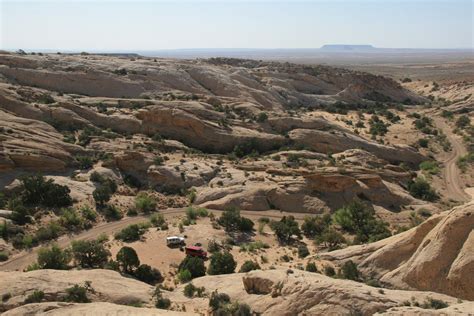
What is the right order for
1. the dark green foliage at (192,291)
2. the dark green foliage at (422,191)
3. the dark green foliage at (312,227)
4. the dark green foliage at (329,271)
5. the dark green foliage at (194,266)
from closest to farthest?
the dark green foliage at (192,291) → the dark green foliage at (329,271) → the dark green foliage at (194,266) → the dark green foliage at (312,227) → the dark green foliage at (422,191)

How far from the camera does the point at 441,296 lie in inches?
772

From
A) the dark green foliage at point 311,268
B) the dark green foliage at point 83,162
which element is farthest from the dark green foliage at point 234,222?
the dark green foliage at point 83,162

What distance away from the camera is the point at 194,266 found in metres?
28.4

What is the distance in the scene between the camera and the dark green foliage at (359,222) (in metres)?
35.7

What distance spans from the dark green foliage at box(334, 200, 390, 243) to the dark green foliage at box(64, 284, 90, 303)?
20.6 metres

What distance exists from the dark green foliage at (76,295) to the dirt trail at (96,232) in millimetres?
9764

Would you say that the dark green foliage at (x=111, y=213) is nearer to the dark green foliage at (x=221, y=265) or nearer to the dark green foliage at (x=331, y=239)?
the dark green foliage at (x=221, y=265)

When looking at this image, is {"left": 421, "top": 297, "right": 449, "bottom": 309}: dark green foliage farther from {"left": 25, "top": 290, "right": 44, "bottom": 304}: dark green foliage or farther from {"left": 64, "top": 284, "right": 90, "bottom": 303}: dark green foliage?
{"left": 25, "top": 290, "right": 44, "bottom": 304}: dark green foliage

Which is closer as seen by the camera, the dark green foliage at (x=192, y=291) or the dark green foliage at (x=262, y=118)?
the dark green foliage at (x=192, y=291)

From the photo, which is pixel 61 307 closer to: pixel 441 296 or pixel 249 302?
pixel 249 302

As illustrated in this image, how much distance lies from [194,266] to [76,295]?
8454 millimetres

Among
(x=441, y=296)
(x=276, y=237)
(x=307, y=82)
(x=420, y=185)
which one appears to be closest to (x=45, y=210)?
(x=276, y=237)

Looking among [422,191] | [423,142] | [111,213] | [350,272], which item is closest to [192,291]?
[350,272]

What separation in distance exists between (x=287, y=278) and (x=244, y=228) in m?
16.4
